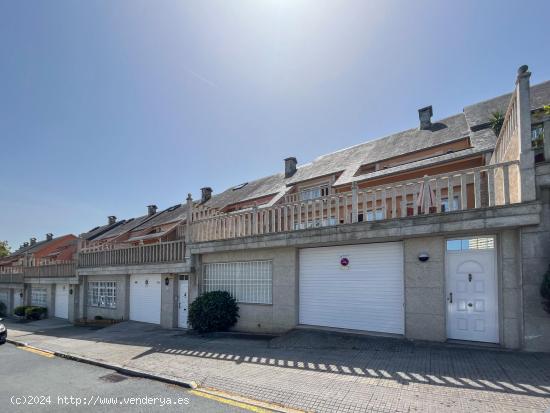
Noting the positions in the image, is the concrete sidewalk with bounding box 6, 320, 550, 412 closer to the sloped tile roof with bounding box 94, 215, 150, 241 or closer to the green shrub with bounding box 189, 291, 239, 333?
the green shrub with bounding box 189, 291, 239, 333

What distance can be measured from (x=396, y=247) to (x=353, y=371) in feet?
12.1

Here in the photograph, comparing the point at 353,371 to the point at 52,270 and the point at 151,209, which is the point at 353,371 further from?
the point at 151,209

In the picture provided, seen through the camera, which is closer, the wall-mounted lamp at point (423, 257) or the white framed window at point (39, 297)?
the wall-mounted lamp at point (423, 257)

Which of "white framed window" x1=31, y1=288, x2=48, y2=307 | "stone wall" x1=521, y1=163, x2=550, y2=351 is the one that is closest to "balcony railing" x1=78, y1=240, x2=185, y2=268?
"white framed window" x1=31, y1=288, x2=48, y2=307

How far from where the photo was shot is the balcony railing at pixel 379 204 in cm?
779

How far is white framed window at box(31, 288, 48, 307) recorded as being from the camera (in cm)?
2583

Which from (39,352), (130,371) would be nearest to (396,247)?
(130,371)

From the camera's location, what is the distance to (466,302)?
7.98m

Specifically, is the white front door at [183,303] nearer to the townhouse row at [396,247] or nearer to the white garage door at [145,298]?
the townhouse row at [396,247]

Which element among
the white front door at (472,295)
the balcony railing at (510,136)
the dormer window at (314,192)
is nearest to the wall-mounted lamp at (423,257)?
the white front door at (472,295)


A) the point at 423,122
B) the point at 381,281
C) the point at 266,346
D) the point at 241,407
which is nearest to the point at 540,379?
the point at 381,281

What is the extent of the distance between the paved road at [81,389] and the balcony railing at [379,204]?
5.67 metres

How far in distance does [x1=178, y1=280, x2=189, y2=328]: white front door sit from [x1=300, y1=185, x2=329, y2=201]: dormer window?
7.49m

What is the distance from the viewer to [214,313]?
12.0 meters
